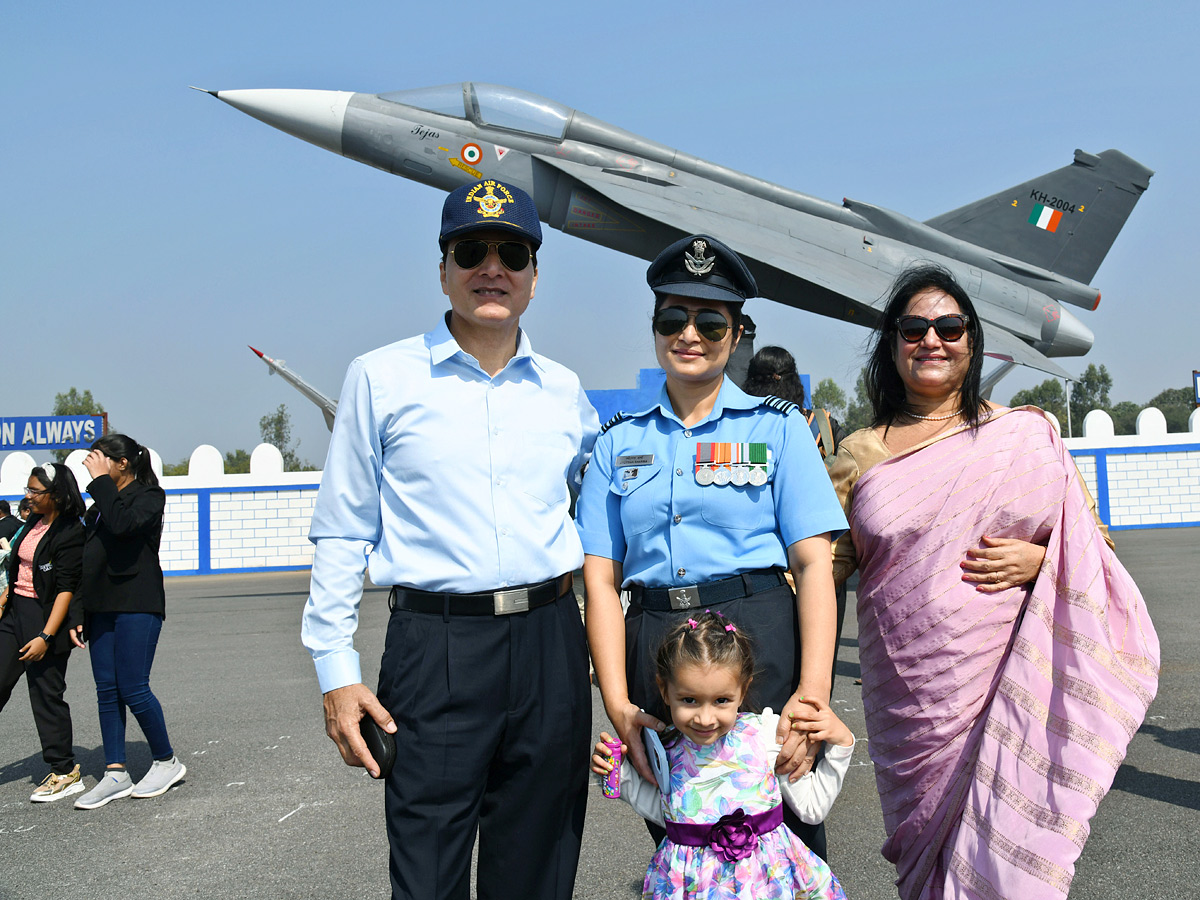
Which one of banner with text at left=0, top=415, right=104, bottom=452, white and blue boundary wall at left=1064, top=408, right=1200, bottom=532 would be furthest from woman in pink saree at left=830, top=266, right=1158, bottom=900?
banner with text at left=0, top=415, right=104, bottom=452

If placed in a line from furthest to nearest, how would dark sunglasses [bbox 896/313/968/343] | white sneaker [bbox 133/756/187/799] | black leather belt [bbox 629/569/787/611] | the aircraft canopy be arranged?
the aircraft canopy, white sneaker [bbox 133/756/187/799], dark sunglasses [bbox 896/313/968/343], black leather belt [bbox 629/569/787/611]

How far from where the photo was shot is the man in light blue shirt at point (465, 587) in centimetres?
209

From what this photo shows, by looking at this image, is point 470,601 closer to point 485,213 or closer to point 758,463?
point 758,463

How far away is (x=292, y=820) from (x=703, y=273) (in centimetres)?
332

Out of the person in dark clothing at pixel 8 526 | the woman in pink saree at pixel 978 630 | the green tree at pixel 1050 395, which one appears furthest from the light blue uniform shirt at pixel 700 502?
the green tree at pixel 1050 395

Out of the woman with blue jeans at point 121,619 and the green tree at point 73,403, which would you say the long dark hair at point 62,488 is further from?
the green tree at point 73,403

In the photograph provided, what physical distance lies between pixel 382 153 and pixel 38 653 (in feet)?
32.1

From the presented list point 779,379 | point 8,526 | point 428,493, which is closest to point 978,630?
point 428,493

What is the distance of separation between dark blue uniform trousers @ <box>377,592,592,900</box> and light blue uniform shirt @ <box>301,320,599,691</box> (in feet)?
0.40

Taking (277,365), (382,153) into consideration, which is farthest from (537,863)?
(277,365)

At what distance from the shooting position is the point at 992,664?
230 centimetres

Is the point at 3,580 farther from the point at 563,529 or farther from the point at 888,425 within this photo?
the point at 888,425

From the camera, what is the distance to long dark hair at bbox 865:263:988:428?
→ 8.13ft

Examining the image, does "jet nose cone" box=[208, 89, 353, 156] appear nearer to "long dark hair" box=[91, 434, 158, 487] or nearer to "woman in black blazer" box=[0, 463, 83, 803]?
"woman in black blazer" box=[0, 463, 83, 803]
